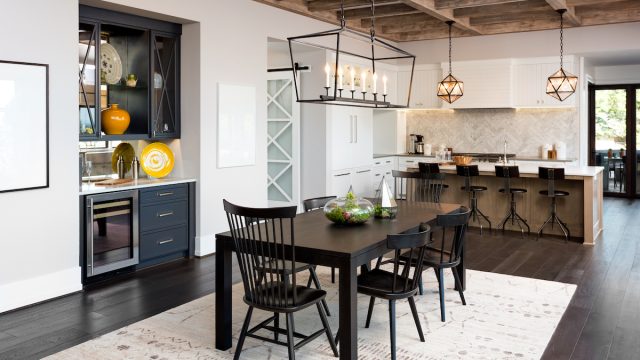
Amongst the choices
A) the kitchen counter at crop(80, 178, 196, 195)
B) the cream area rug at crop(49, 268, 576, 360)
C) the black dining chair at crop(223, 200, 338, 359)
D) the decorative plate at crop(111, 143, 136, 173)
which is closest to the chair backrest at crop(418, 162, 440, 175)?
the cream area rug at crop(49, 268, 576, 360)

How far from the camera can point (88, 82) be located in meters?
5.25

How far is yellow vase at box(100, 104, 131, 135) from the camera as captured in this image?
18.1 feet

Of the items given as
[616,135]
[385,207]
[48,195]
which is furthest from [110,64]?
[616,135]

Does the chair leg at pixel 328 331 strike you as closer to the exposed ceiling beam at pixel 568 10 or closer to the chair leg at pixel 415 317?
the chair leg at pixel 415 317

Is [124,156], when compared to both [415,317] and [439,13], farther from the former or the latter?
[439,13]

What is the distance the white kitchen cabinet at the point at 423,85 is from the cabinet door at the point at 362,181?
1716 millimetres

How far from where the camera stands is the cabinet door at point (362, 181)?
8.97 meters

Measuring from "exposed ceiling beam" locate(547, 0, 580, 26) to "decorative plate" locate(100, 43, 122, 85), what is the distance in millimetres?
5009

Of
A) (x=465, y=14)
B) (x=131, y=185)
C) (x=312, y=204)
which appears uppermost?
(x=465, y=14)

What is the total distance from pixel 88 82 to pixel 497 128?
6868 mm

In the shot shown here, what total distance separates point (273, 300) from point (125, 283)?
2.41m

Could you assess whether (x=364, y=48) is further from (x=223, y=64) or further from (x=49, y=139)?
(x=49, y=139)

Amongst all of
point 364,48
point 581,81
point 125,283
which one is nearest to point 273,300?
point 125,283

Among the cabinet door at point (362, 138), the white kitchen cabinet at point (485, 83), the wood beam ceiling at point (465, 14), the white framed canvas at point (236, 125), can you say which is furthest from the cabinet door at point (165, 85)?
the white kitchen cabinet at point (485, 83)
